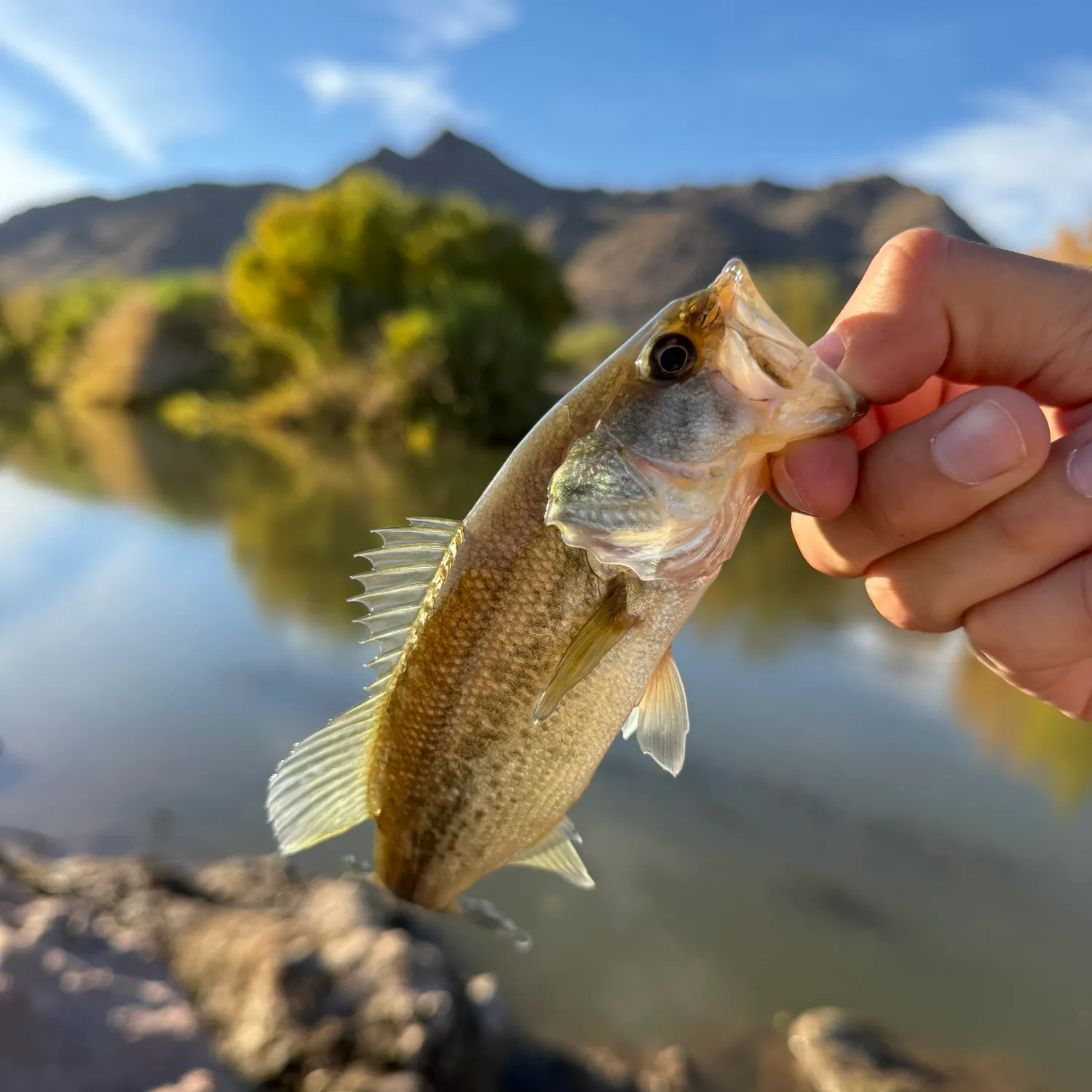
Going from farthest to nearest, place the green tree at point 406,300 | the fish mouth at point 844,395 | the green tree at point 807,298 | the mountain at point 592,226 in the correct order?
the mountain at point 592,226, the green tree at point 406,300, the green tree at point 807,298, the fish mouth at point 844,395

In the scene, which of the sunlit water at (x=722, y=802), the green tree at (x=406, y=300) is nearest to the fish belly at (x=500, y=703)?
the sunlit water at (x=722, y=802)

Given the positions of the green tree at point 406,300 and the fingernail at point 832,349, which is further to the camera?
the green tree at point 406,300

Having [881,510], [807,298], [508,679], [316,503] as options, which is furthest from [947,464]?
[807,298]

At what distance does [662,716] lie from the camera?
1894 mm

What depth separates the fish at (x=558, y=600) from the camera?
162cm

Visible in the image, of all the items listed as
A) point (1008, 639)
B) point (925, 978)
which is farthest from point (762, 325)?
point (925, 978)

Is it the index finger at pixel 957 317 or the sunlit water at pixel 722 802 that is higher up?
the index finger at pixel 957 317

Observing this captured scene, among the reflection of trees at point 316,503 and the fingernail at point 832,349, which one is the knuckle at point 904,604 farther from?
the reflection of trees at point 316,503

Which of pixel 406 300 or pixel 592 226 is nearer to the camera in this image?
pixel 406 300

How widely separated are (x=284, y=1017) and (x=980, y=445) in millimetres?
3015

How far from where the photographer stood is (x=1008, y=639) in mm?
1936

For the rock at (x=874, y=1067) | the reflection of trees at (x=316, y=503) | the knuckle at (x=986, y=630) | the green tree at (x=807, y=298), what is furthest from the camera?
the green tree at (x=807, y=298)

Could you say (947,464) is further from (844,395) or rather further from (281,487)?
(281,487)

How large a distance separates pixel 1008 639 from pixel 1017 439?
0.57 m
